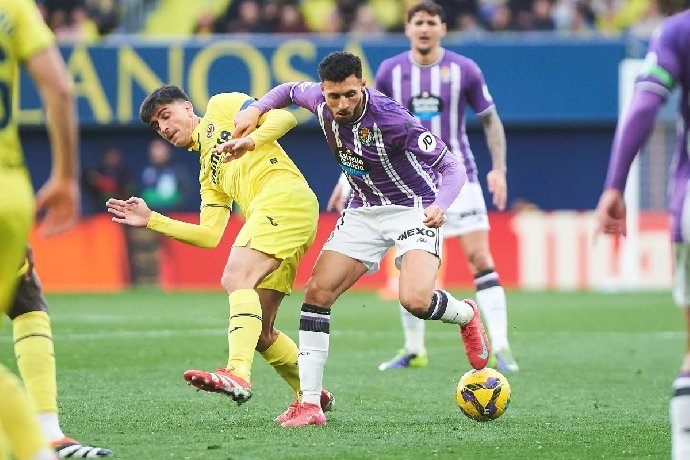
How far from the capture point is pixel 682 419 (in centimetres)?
457

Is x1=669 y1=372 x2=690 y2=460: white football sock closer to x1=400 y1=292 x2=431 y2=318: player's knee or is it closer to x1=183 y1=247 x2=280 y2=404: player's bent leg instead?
x1=183 y1=247 x2=280 y2=404: player's bent leg

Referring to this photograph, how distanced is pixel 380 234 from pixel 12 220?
333cm

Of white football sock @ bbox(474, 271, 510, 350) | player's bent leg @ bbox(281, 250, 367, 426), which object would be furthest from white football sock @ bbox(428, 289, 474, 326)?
white football sock @ bbox(474, 271, 510, 350)

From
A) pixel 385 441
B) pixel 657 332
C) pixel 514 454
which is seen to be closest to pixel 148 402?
pixel 385 441

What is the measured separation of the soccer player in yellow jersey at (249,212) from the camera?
6672 mm

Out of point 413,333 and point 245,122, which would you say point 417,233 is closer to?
point 245,122

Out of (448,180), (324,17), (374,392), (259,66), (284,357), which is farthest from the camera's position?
(324,17)

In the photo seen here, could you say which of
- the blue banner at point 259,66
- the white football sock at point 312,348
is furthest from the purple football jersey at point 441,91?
the blue banner at point 259,66

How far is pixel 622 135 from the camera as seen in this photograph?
14.9ft

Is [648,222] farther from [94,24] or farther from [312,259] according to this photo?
[94,24]

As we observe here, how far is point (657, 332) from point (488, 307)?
365 centimetres

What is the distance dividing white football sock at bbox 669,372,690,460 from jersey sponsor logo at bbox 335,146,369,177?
2.78 metres

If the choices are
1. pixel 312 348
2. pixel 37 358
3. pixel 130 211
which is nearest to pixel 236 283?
pixel 312 348

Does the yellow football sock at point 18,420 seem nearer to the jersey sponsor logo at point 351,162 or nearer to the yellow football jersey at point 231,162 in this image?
the yellow football jersey at point 231,162
